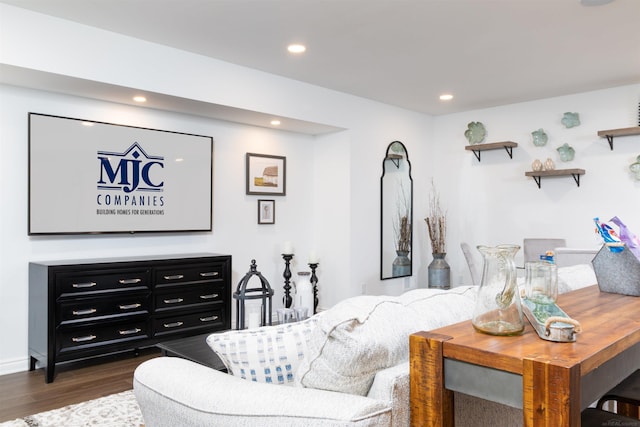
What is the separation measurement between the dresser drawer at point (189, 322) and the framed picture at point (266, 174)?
4.66 feet

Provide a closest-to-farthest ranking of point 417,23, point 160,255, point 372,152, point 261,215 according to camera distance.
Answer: point 417,23, point 160,255, point 261,215, point 372,152

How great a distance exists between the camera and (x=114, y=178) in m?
4.12

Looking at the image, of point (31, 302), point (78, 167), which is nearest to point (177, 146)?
point (78, 167)

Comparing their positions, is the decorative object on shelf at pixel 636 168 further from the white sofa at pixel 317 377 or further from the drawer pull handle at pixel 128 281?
the drawer pull handle at pixel 128 281

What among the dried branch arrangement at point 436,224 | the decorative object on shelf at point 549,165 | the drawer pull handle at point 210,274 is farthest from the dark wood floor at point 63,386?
the decorative object on shelf at point 549,165

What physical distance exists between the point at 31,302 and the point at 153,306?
884mm

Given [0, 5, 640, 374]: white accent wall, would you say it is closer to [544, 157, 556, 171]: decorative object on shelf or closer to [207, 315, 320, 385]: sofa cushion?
A: [544, 157, 556, 171]: decorative object on shelf

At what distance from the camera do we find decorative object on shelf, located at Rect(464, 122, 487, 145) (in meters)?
6.09

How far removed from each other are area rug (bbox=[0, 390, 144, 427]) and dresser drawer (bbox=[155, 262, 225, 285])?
115cm

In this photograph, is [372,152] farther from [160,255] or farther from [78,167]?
[78,167]

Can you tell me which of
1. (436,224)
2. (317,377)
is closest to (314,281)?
(436,224)

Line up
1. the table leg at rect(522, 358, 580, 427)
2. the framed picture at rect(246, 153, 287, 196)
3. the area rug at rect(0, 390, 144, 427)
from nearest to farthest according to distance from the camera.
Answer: the table leg at rect(522, 358, 580, 427) < the area rug at rect(0, 390, 144, 427) < the framed picture at rect(246, 153, 287, 196)

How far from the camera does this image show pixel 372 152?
226 inches

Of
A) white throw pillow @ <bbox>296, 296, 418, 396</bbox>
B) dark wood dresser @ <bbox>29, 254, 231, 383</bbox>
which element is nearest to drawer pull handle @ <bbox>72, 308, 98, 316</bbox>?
dark wood dresser @ <bbox>29, 254, 231, 383</bbox>
